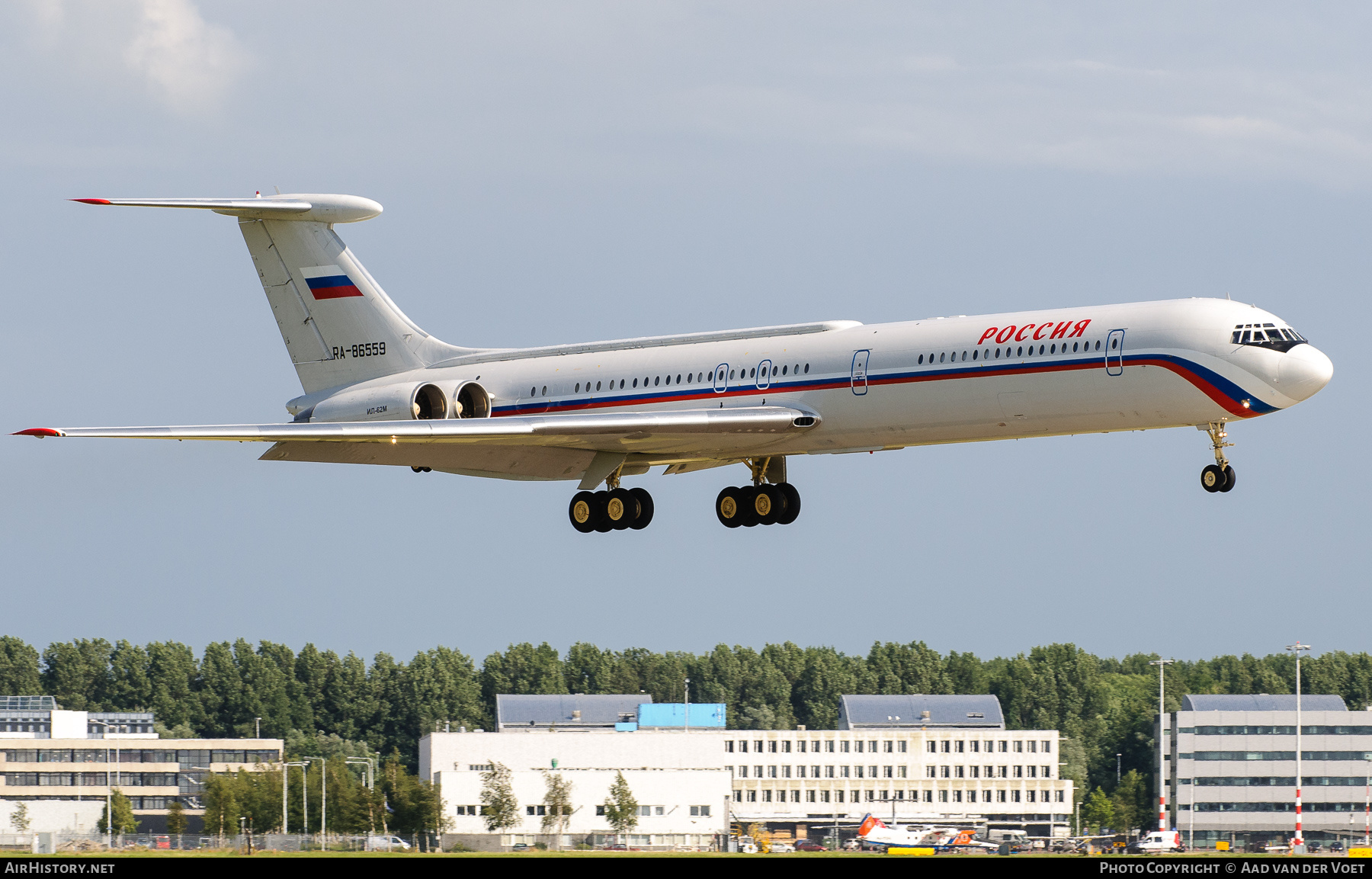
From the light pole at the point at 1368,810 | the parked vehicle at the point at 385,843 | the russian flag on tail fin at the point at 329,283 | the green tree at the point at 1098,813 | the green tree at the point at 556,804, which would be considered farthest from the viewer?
the green tree at the point at 1098,813

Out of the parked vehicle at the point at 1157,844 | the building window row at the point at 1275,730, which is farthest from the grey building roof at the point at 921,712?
the parked vehicle at the point at 1157,844

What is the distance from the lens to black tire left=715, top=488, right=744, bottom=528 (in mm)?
42594

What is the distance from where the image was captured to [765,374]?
3916 cm

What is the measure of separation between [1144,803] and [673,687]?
143 feet

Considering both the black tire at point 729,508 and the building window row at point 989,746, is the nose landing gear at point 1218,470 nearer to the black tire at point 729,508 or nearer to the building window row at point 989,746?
the black tire at point 729,508

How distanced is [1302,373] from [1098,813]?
72.5 m

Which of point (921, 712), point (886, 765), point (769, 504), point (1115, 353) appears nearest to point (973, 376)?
point (1115, 353)

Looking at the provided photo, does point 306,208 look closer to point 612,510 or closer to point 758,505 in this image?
point 612,510

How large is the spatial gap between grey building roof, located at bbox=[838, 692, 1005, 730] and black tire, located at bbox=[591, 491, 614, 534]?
63.4 m

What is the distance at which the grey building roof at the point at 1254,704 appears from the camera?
93812 millimetres

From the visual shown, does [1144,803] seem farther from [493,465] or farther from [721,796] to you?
[493,465]

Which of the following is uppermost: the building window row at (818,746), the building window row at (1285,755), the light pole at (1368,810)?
the building window row at (1285,755)

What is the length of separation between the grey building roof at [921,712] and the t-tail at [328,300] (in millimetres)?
62611
